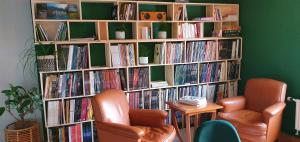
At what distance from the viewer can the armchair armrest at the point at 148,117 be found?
2.63 metres

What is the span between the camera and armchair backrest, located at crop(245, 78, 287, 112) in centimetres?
302

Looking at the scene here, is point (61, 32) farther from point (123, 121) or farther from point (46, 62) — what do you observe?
point (123, 121)

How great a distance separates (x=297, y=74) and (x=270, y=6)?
100 cm

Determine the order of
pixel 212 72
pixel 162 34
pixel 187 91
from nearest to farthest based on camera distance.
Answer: pixel 162 34 < pixel 187 91 < pixel 212 72

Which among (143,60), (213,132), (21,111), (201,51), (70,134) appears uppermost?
(201,51)

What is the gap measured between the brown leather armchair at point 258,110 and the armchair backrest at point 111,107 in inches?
48.6

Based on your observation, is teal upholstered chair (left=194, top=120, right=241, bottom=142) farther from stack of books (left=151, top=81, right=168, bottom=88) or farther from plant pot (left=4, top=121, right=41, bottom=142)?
→ plant pot (left=4, top=121, right=41, bottom=142)

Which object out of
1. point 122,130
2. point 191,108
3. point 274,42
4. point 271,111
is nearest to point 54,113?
point 122,130

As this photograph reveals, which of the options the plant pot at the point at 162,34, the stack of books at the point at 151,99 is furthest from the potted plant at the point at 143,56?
the stack of books at the point at 151,99

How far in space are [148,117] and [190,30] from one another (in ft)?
4.83

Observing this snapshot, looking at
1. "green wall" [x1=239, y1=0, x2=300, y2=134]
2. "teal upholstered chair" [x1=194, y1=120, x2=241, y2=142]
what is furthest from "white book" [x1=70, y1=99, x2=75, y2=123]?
"green wall" [x1=239, y1=0, x2=300, y2=134]

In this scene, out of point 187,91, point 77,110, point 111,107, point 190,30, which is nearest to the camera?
point 111,107

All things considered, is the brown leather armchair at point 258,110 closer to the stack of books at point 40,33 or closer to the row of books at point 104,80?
the row of books at point 104,80

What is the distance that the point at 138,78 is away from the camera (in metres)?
3.25
